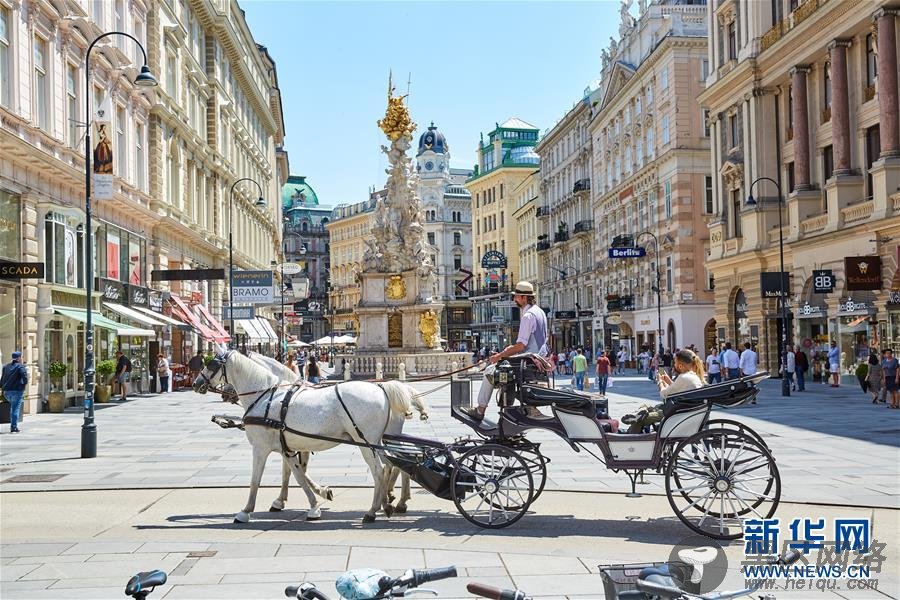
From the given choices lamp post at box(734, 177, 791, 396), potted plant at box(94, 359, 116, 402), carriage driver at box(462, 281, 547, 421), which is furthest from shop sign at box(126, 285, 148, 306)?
carriage driver at box(462, 281, 547, 421)

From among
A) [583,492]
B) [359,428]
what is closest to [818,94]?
[583,492]

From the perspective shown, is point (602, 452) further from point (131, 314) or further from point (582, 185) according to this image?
point (582, 185)

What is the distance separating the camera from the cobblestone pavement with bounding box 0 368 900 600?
8.29 meters

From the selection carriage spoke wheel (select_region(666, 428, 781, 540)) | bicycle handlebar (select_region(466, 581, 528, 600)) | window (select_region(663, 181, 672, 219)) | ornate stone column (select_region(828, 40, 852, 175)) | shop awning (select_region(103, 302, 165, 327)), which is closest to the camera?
bicycle handlebar (select_region(466, 581, 528, 600))

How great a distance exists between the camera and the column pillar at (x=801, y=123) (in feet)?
133

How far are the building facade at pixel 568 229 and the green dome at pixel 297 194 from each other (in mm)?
78671

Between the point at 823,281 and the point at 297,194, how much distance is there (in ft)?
467

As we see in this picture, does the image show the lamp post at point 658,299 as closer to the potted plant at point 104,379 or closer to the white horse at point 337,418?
the potted plant at point 104,379

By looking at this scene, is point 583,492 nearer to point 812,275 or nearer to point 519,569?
point 519,569

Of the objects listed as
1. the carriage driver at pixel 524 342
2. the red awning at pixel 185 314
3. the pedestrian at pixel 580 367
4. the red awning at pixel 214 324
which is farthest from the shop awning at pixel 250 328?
the carriage driver at pixel 524 342

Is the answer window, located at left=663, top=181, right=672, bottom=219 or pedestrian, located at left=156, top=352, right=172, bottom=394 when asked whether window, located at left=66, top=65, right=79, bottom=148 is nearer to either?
pedestrian, located at left=156, top=352, right=172, bottom=394

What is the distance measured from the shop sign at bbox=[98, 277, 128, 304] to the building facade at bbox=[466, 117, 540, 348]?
246ft

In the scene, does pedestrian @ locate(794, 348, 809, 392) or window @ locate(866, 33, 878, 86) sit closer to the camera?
pedestrian @ locate(794, 348, 809, 392)

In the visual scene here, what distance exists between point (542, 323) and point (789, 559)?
733cm
